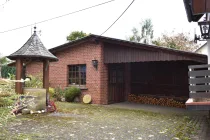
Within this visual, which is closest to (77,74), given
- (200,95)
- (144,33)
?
(200,95)

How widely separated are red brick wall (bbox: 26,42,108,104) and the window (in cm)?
30

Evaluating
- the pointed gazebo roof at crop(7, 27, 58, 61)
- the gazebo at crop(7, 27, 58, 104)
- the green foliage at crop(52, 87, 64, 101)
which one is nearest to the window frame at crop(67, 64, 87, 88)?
the green foliage at crop(52, 87, 64, 101)

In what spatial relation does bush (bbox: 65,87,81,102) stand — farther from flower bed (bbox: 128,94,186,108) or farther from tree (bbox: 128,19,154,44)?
tree (bbox: 128,19,154,44)

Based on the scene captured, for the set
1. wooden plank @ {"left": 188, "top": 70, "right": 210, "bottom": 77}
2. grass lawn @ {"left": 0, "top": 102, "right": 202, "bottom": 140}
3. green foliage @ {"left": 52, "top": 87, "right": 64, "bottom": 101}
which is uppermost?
wooden plank @ {"left": 188, "top": 70, "right": 210, "bottom": 77}

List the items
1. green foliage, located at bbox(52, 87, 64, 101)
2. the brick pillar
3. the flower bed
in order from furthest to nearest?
the brick pillar → green foliage, located at bbox(52, 87, 64, 101) → the flower bed

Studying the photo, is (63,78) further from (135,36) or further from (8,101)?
(135,36)

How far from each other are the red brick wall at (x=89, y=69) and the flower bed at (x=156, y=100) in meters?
2.28

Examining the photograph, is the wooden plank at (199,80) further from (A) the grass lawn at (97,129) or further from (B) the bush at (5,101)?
(B) the bush at (5,101)

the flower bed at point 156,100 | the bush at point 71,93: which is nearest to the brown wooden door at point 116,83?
the flower bed at point 156,100

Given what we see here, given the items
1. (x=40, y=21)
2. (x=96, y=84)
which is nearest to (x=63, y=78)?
(x=96, y=84)

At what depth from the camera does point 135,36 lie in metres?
33.6

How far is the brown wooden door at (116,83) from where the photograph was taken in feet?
42.8

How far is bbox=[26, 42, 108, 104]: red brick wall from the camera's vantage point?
12367 mm

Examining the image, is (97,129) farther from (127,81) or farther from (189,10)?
(127,81)
